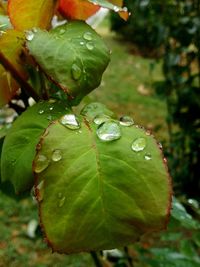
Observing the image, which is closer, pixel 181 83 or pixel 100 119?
pixel 100 119

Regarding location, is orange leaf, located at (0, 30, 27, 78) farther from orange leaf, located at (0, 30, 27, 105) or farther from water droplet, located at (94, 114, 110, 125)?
water droplet, located at (94, 114, 110, 125)

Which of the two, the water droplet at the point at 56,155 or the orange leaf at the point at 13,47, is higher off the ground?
the orange leaf at the point at 13,47

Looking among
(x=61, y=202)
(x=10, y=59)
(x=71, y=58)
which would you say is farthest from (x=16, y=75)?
(x=61, y=202)

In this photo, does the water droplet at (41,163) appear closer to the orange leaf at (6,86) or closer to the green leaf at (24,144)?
the green leaf at (24,144)

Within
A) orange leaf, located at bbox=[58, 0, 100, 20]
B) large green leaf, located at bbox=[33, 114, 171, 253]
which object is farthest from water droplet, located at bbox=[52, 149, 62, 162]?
orange leaf, located at bbox=[58, 0, 100, 20]

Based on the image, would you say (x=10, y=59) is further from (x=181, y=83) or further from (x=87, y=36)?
(x=181, y=83)

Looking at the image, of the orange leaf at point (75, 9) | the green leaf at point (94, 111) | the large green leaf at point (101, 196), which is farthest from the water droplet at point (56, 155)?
the orange leaf at point (75, 9)
